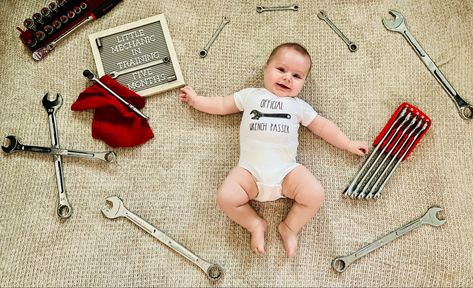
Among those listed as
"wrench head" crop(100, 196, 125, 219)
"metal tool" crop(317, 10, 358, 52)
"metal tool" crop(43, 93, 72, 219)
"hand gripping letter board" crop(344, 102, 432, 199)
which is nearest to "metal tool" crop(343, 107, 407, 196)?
"hand gripping letter board" crop(344, 102, 432, 199)

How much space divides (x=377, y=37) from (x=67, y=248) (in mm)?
1040

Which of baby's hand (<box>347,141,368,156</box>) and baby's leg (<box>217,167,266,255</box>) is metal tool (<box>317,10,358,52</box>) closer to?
baby's hand (<box>347,141,368,156</box>)

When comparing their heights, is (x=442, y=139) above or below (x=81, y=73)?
below

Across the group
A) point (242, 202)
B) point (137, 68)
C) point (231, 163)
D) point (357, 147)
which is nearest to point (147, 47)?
point (137, 68)

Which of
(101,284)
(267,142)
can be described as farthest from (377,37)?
(101,284)

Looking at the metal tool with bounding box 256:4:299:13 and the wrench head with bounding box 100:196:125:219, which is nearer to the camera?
the wrench head with bounding box 100:196:125:219

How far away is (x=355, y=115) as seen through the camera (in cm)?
125

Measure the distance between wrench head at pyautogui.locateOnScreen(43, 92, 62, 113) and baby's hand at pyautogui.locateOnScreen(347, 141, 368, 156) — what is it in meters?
0.81

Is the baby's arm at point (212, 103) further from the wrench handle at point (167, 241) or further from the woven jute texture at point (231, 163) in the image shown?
the wrench handle at point (167, 241)

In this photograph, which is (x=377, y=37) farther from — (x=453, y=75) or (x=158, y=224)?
(x=158, y=224)

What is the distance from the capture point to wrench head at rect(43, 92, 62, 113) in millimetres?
1229

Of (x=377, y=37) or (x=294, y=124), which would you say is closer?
(x=294, y=124)

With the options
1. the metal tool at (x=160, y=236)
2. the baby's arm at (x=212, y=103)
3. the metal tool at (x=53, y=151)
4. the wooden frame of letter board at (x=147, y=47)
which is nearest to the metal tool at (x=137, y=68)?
the wooden frame of letter board at (x=147, y=47)

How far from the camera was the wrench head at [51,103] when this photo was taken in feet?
4.03
